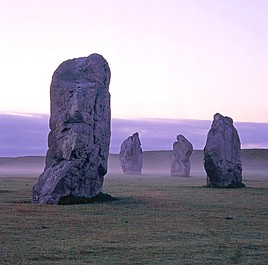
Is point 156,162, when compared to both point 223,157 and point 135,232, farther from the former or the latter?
point 135,232

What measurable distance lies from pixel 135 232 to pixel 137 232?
0.18 ft

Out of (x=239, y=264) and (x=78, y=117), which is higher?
(x=78, y=117)

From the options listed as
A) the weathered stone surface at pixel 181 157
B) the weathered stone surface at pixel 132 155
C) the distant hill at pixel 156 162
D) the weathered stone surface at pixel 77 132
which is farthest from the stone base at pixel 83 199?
the distant hill at pixel 156 162

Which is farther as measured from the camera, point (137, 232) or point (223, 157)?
point (223, 157)

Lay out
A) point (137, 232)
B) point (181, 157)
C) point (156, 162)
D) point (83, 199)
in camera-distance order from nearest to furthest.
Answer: point (137, 232) → point (83, 199) → point (181, 157) → point (156, 162)

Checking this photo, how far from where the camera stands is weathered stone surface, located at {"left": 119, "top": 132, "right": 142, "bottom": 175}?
7700 cm

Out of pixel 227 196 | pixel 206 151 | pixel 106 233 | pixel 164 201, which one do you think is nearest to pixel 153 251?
pixel 106 233

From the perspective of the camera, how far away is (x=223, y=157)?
41.8 metres

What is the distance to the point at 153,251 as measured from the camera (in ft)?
50.8

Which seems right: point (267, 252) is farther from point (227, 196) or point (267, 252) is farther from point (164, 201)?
point (227, 196)

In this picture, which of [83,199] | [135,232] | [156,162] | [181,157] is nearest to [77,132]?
[83,199]

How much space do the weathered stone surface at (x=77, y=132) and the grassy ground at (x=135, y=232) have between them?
1.37m

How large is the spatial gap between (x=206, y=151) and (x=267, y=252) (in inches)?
1057

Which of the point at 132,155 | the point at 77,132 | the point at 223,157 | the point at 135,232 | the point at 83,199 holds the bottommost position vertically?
the point at 135,232
